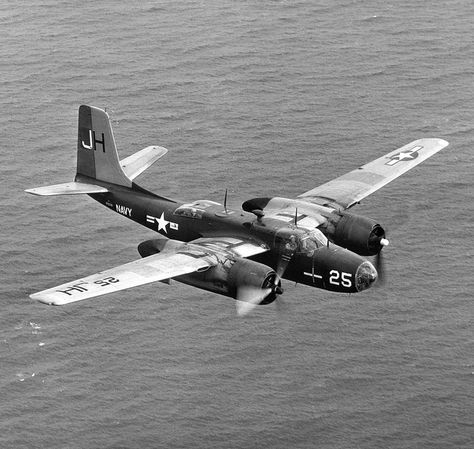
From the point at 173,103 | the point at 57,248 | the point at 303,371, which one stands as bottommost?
the point at 303,371

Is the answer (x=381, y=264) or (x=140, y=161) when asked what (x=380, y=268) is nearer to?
(x=381, y=264)

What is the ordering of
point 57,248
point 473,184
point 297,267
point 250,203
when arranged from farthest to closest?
point 473,184
point 57,248
point 250,203
point 297,267

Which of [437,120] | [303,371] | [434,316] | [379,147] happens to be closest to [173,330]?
[303,371]

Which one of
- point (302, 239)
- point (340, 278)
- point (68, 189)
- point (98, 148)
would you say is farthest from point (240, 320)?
point (340, 278)

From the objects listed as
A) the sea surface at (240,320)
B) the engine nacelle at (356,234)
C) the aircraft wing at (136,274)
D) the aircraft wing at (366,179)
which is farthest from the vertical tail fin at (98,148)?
the sea surface at (240,320)

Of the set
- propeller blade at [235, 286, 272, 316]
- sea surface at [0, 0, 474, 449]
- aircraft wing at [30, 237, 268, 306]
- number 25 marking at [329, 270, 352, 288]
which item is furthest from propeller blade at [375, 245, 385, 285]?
sea surface at [0, 0, 474, 449]

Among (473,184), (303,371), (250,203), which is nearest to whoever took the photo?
(250,203)

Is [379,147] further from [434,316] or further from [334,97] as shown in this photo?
[434,316]
